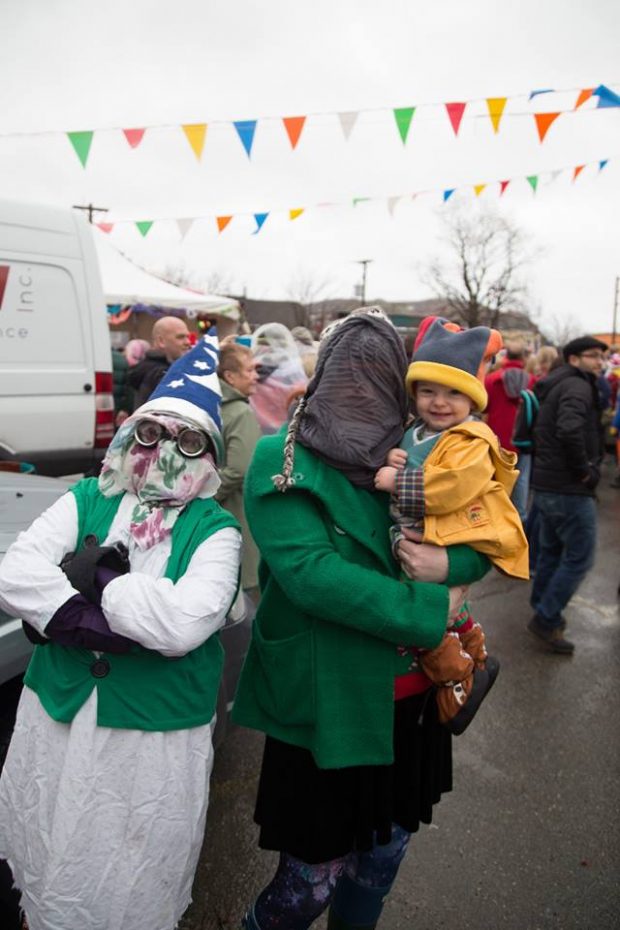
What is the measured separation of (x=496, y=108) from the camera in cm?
588

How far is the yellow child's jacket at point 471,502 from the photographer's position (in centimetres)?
142

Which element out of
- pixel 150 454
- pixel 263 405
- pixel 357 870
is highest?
pixel 150 454

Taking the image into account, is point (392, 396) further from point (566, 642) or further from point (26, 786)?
point (566, 642)

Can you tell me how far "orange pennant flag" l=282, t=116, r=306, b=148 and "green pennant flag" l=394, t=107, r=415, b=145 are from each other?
92 cm

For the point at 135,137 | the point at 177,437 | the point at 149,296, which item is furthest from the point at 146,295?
the point at 177,437

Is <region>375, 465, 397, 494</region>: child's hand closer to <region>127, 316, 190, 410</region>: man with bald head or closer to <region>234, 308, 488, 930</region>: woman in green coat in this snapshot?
<region>234, 308, 488, 930</region>: woman in green coat

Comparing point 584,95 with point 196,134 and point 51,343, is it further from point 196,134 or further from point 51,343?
point 51,343

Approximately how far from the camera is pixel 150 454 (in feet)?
5.26

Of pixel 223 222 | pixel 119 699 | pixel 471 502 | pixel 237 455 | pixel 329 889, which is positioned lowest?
Answer: pixel 329 889

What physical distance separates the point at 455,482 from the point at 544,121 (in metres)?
A: 6.35

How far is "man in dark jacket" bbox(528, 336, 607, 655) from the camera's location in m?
3.94

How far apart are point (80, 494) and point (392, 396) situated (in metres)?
0.85

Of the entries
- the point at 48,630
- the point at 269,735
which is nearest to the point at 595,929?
A: the point at 269,735

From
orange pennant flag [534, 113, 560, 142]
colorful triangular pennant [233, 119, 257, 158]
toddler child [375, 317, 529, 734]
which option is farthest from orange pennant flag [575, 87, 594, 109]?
toddler child [375, 317, 529, 734]
